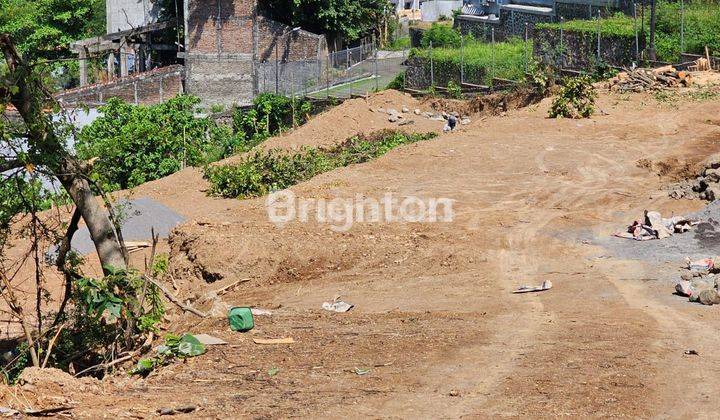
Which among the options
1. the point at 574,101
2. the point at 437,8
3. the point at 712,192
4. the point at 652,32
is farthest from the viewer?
the point at 437,8

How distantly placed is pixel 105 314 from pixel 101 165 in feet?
9.95

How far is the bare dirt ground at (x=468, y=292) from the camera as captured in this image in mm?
9938

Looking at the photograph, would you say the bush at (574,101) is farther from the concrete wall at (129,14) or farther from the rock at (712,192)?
the concrete wall at (129,14)

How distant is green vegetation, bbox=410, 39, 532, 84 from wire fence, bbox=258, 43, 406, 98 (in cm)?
303

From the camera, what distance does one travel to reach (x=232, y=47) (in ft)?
153

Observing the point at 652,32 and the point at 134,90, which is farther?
the point at 134,90

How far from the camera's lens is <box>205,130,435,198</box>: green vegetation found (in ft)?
76.0

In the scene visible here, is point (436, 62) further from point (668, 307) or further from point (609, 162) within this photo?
point (668, 307)

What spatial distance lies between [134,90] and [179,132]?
1325cm

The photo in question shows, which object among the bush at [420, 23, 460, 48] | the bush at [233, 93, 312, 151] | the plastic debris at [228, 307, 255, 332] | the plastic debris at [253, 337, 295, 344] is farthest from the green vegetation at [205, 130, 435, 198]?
the bush at [420, 23, 460, 48]

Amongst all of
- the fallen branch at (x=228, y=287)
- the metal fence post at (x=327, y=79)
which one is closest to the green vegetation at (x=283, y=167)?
the fallen branch at (x=228, y=287)

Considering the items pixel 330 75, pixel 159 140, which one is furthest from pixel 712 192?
pixel 330 75

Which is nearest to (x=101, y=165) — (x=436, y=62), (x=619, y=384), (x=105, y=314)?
(x=105, y=314)

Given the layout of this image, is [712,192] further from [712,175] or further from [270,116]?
[270,116]
